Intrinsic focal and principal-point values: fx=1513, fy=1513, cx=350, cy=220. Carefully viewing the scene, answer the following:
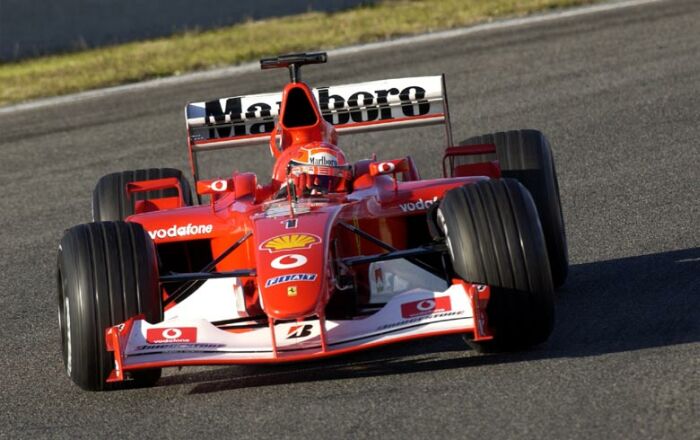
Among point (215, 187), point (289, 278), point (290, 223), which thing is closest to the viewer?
point (289, 278)

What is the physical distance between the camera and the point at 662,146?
1312 cm

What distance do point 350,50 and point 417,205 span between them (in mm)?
11822

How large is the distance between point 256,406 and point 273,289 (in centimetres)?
52

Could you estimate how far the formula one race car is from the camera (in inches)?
256

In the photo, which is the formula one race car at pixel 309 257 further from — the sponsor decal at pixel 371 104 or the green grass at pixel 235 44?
the green grass at pixel 235 44

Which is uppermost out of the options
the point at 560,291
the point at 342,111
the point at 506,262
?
the point at 342,111

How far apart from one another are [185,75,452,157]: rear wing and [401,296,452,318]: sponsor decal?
2.99 meters

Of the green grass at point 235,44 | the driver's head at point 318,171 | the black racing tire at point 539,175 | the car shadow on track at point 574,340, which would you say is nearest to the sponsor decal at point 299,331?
the car shadow on track at point 574,340

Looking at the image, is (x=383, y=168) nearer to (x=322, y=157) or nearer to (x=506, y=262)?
(x=322, y=157)

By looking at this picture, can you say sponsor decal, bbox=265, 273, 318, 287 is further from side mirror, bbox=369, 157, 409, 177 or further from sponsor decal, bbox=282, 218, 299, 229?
side mirror, bbox=369, 157, 409, 177

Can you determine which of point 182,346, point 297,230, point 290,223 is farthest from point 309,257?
point 182,346

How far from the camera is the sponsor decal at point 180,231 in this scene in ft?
25.7

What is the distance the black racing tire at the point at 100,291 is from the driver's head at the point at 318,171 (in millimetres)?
1352

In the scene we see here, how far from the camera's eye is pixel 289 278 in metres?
6.61
